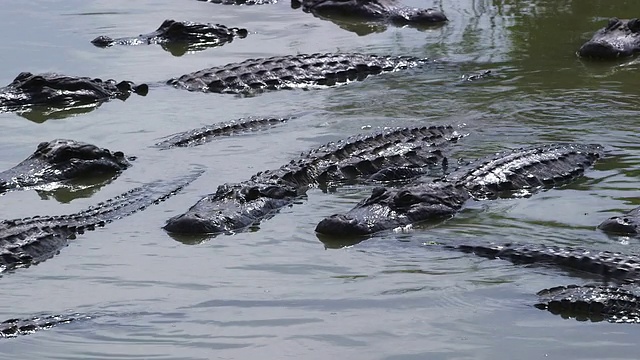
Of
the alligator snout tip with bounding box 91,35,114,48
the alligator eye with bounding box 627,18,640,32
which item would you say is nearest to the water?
the alligator snout tip with bounding box 91,35,114,48

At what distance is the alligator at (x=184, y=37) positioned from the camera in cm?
1498

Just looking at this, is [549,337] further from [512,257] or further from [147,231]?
[147,231]

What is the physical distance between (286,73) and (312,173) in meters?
3.68

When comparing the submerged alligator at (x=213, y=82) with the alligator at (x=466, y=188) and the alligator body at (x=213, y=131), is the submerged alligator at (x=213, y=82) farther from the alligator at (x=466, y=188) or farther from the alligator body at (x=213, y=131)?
the alligator at (x=466, y=188)

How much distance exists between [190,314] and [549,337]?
1920 millimetres

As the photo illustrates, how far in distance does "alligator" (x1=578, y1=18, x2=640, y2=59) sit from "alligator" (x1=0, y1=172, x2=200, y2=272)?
227 inches

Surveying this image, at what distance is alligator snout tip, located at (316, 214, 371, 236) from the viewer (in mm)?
7863

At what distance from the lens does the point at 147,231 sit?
8.21 m

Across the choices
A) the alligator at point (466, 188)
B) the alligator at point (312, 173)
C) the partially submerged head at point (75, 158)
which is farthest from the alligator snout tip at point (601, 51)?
the partially submerged head at point (75, 158)

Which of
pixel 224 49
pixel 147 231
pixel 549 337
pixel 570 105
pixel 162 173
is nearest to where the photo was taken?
pixel 549 337

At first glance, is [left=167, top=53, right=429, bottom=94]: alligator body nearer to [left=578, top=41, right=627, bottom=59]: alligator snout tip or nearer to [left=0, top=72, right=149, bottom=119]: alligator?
[left=0, top=72, right=149, bottom=119]: alligator

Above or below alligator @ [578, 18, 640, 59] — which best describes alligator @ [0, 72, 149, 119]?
below

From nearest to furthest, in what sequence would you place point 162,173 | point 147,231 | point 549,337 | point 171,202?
1. point 549,337
2. point 147,231
3. point 171,202
4. point 162,173

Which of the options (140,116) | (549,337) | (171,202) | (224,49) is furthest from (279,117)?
(549,337)
